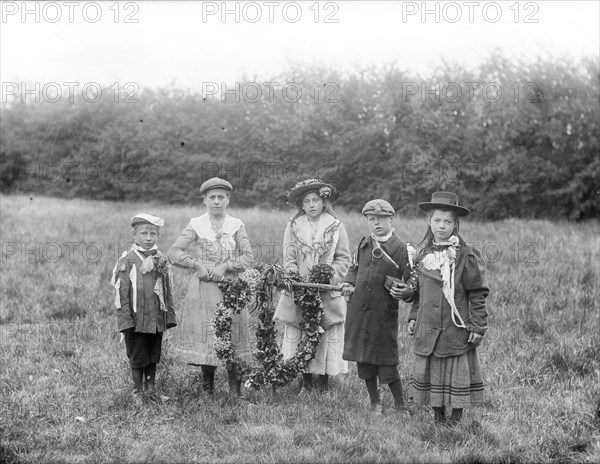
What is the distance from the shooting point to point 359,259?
5848 millimetres

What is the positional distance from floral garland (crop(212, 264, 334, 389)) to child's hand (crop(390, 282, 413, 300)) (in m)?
0.75

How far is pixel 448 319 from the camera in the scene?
203 inches

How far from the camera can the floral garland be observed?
5859 millimetres

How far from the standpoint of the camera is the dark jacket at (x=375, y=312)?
5.64 metres

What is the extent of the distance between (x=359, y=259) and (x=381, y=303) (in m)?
0.45

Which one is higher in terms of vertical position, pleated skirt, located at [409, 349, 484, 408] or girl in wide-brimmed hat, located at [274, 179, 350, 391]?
girl in wide-brimmed hat, located at [274, 179, 350, 391]

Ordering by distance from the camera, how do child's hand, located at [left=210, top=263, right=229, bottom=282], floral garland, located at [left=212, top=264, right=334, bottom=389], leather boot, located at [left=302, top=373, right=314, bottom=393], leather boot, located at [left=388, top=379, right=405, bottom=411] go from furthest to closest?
leather boot, located at [left=302, top=373, right=314, bottom=393], child's hand, located at [left=210, top=263, right=229, bottom=282], floral garland, located at [left=212, top=264, right=334, bottom=389], leather boot, located at [left=388, top=379, right=405, bottom=411]

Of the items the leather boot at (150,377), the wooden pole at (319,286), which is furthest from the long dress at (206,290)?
the wooden pole at (319,286)

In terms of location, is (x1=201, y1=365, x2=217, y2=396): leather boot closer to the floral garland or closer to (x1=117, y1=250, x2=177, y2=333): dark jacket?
the floral garland

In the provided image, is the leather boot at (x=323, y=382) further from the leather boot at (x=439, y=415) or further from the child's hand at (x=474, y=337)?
the child's hand at (x=474, y=337)

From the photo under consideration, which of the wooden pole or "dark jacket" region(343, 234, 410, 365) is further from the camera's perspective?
the wooden pole

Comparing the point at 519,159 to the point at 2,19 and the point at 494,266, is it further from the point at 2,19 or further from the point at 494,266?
the point at 2,19

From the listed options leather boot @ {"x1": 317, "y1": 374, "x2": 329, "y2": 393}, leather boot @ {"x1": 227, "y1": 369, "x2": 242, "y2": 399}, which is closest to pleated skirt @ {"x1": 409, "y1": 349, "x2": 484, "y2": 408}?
leather boot @ {"x1": 317, "y1": 374, "x2": 329, "y2": 393}

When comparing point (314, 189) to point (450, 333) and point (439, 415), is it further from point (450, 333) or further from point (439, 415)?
point (439, 415)
